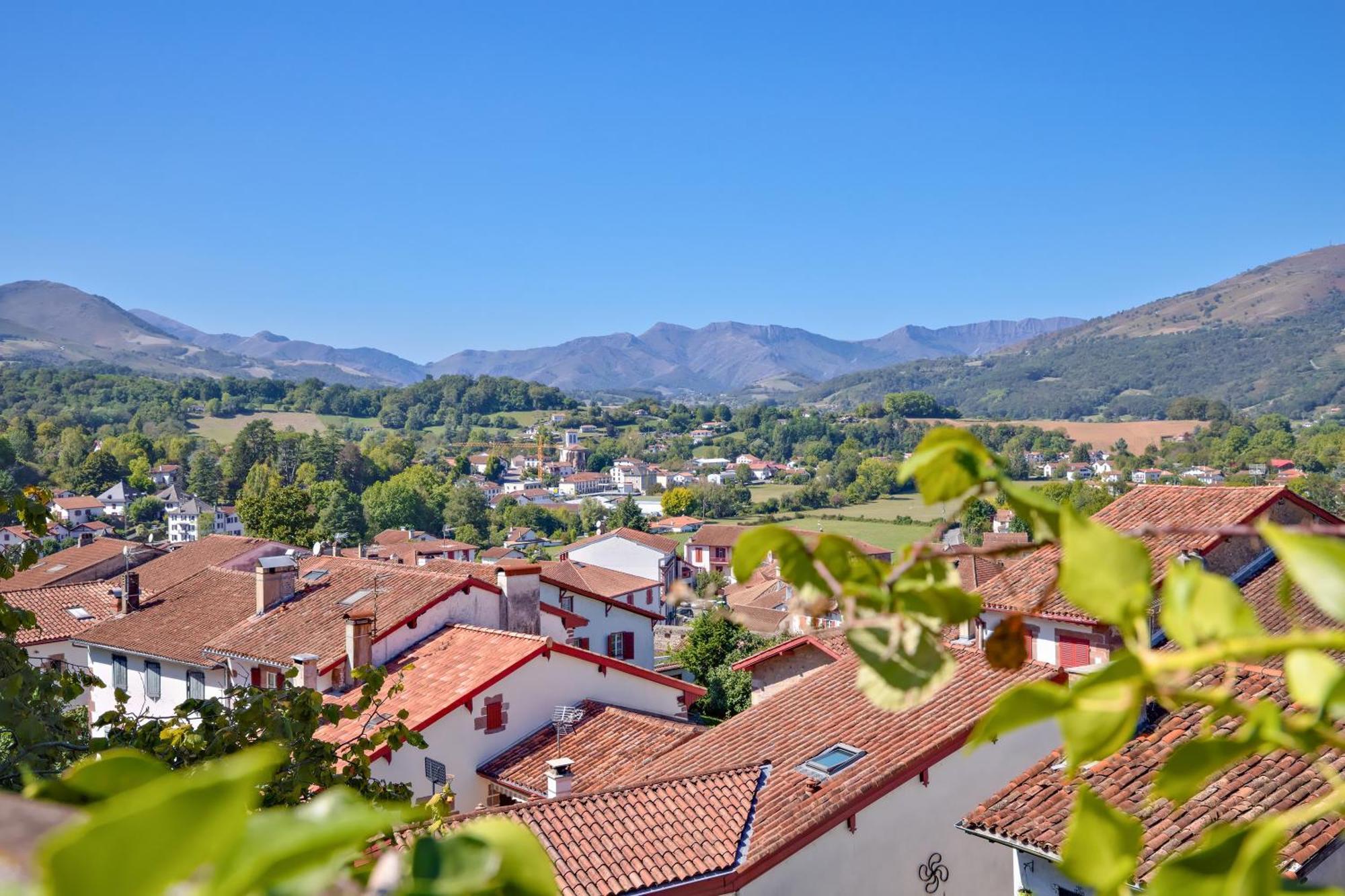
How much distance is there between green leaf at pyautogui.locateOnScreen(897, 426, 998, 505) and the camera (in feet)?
3.29

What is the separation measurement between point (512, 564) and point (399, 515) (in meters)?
74.2

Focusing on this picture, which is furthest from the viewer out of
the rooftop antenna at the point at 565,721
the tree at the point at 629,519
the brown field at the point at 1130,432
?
the brown field at the point at 1130,432

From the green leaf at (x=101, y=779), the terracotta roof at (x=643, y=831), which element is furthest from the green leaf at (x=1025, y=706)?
the terracotta roof at (x=643, y=831)

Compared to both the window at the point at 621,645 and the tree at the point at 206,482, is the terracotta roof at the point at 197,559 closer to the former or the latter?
the window at the point at 621,645

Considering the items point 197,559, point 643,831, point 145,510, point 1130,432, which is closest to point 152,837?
point 643,831

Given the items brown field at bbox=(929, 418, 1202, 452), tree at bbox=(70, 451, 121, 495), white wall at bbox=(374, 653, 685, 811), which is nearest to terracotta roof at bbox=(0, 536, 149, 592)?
white wall at bbox=(374, 653, 685, 811)

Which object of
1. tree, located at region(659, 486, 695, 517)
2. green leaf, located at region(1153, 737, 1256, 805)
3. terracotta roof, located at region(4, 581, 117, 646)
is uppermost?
green leaf, located at region(1153, 737, 1256, 805)

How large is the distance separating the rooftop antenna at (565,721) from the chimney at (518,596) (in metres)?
3.64

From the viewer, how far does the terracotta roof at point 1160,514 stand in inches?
488

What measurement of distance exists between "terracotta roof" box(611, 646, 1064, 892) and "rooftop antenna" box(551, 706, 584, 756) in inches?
67.2

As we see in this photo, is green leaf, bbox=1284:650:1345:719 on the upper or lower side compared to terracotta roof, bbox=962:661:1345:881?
upper

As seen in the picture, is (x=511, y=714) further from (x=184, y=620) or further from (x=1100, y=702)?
(x=1100, y=702)

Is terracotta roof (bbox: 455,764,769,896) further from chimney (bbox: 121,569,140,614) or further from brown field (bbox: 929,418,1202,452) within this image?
brown field (bbox: 929,418,1202,452)

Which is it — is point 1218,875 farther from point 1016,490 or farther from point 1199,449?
point 1199,449
